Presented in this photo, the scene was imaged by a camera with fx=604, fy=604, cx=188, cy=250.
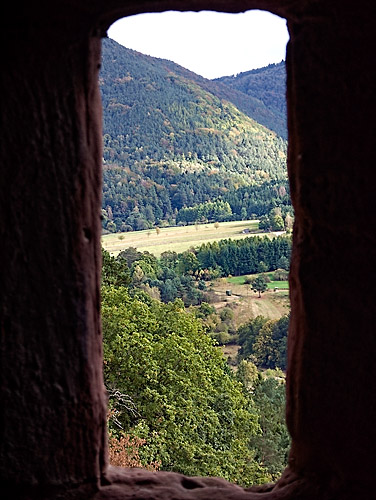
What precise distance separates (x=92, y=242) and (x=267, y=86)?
1299 inches

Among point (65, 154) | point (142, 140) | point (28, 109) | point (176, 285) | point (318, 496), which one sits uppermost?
point (142, 140)

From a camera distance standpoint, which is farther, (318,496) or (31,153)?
(318,496)

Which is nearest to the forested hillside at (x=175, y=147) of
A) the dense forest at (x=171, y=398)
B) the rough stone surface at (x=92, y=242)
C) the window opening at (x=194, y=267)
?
the window opening at (x=194, y=267)

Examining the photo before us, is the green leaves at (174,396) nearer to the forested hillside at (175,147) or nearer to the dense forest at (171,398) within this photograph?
the dense forest at (171,398)

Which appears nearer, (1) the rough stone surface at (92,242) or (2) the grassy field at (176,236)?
(1) the rough stone surface at (92,242)

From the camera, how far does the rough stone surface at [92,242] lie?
145cm

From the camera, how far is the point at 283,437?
14.8 metres

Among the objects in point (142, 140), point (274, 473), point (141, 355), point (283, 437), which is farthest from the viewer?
point (142, 140)

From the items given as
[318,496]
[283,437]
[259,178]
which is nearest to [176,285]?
[283,437]

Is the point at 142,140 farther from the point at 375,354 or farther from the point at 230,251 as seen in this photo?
the point at 375,354

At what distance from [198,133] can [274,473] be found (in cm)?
2216

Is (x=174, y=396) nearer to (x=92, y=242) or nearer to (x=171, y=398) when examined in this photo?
(x=171, y=398)

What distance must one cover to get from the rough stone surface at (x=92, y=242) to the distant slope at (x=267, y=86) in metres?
30.7

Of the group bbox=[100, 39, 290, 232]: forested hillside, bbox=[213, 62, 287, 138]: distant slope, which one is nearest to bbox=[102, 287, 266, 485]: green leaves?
bbox=[100, 39, 290, 232]: forested hillside
